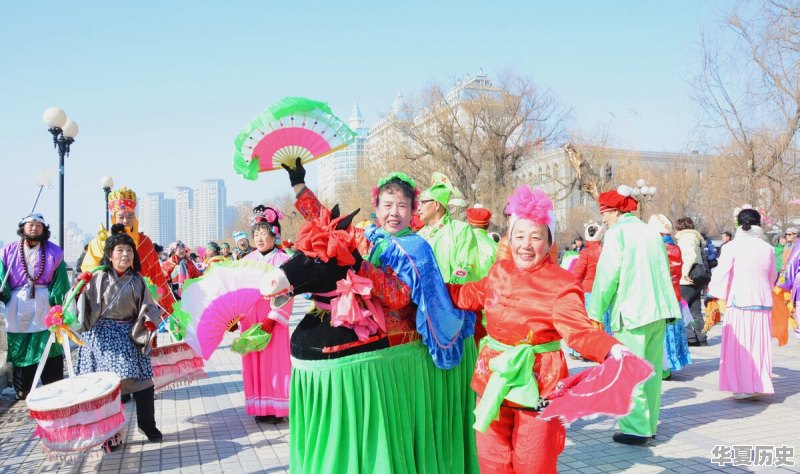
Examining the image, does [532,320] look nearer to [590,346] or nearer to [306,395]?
[590,346]

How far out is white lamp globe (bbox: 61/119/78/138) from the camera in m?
12.1

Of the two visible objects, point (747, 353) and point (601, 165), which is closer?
point (747, 353)

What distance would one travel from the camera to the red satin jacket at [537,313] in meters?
2.99

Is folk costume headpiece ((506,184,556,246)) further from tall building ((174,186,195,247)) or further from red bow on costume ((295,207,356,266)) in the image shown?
tall building ((174,186,195,247))

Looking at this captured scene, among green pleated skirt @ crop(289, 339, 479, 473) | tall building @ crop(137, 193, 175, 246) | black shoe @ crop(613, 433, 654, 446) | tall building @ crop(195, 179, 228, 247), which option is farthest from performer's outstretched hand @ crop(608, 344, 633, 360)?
tall building @ crop(137, 193, 175, 246)

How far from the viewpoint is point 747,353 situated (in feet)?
21.5

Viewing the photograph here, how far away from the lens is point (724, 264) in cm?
683

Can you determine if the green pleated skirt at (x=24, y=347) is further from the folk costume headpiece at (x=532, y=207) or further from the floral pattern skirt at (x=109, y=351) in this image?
the folk costume headpiece at (x=532, y=207)

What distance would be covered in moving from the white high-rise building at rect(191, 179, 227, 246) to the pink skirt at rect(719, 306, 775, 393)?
475 feet

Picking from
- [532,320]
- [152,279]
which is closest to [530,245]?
[532,320]

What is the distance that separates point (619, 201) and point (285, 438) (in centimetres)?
365

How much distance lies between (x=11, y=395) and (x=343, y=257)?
21.6 ft

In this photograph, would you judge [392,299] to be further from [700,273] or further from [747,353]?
[700,273]

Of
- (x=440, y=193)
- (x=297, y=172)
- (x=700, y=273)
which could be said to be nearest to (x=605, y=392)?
(x=297, y=172)
